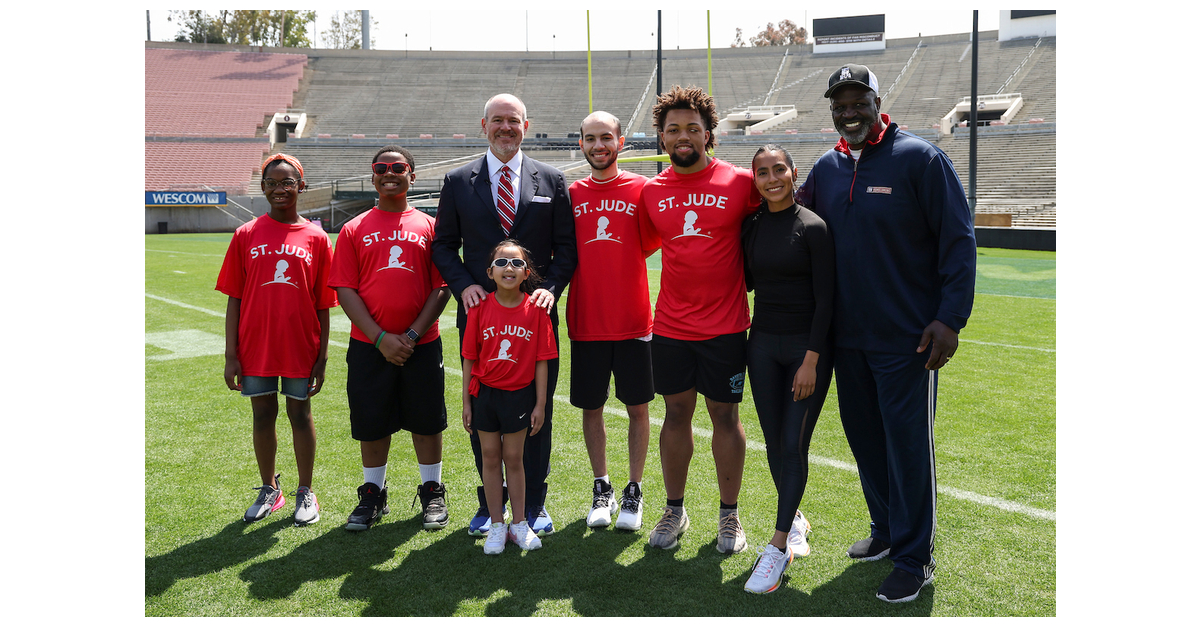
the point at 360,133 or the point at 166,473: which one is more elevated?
the point at 360,133

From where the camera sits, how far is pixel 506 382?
3.64m

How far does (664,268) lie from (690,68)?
4724 cm

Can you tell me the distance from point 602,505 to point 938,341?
1.81 meters

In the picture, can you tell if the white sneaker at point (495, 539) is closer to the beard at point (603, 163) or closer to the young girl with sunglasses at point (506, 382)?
the young girl with sunglasses at point (506, 382)

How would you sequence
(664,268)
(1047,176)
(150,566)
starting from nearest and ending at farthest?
(150,566) → (664,268) → (1047,176)

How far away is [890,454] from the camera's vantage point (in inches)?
131

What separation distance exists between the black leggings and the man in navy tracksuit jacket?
251 millimetres

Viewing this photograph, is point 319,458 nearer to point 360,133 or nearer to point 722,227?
point 722,227

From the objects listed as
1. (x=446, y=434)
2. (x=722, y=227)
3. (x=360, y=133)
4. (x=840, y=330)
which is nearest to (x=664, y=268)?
(x=722, y=227)

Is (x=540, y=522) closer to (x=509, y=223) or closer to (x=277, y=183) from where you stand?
(x=509, y=223)

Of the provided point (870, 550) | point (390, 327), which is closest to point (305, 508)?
point (390, 327)

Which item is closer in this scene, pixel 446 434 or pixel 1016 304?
pixel 446 434

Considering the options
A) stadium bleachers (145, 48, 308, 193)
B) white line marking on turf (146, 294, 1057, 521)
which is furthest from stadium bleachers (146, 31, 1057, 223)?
white line marking on turf (146, 294, 1057, 521)

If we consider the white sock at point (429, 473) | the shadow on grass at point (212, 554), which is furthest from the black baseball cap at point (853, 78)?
the shadow on grass at point (212, 554)
